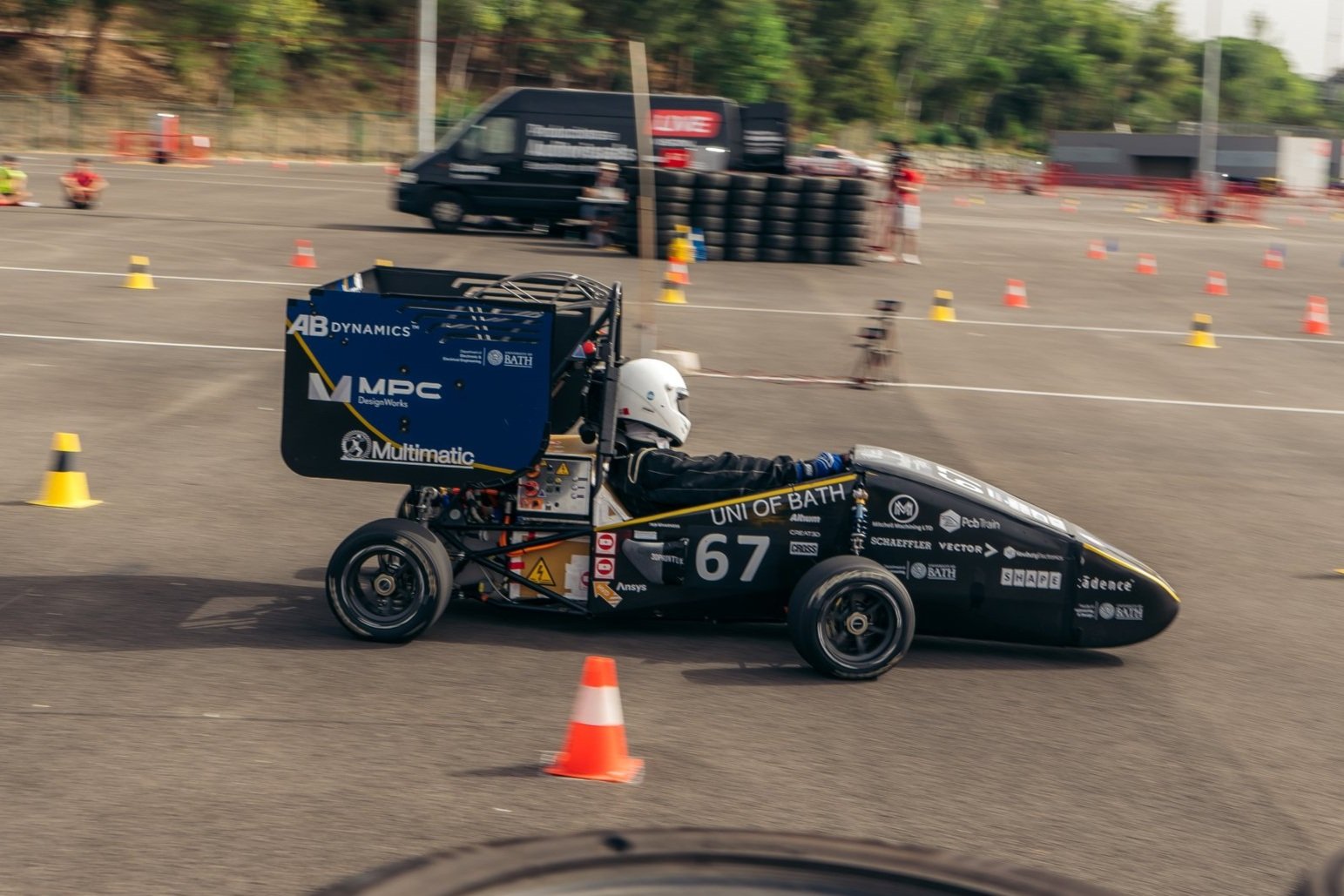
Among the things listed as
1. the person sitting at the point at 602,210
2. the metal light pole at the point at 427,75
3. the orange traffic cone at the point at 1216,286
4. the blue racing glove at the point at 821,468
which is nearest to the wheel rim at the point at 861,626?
the blue racing glove at the point at 821,468

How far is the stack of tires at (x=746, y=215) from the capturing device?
26500mm

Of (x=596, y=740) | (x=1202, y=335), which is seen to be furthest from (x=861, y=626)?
(x=1202, y=335)

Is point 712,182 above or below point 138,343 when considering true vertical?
above

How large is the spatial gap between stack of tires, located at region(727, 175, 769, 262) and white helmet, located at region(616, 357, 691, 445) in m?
19.0

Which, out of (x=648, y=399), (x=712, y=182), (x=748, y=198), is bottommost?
(x=648, y=399)

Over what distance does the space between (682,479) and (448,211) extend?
22.8 m

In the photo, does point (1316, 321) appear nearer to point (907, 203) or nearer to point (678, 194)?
point (907, 203)

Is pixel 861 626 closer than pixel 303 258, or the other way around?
pixel 861 626

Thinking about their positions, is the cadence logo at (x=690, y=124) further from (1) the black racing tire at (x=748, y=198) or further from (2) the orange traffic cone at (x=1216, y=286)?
(2) the orange traffic cone at (x=1216, y=286)

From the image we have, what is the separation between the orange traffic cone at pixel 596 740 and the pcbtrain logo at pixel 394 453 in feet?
6.14

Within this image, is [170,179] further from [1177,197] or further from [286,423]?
[286,423]

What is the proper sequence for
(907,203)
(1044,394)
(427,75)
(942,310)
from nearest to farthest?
(1044,394) → (942,310) → (907,203) → (427,75)

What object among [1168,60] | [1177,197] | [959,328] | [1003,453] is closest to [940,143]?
[1168,60]

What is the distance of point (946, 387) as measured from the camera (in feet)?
52.6
